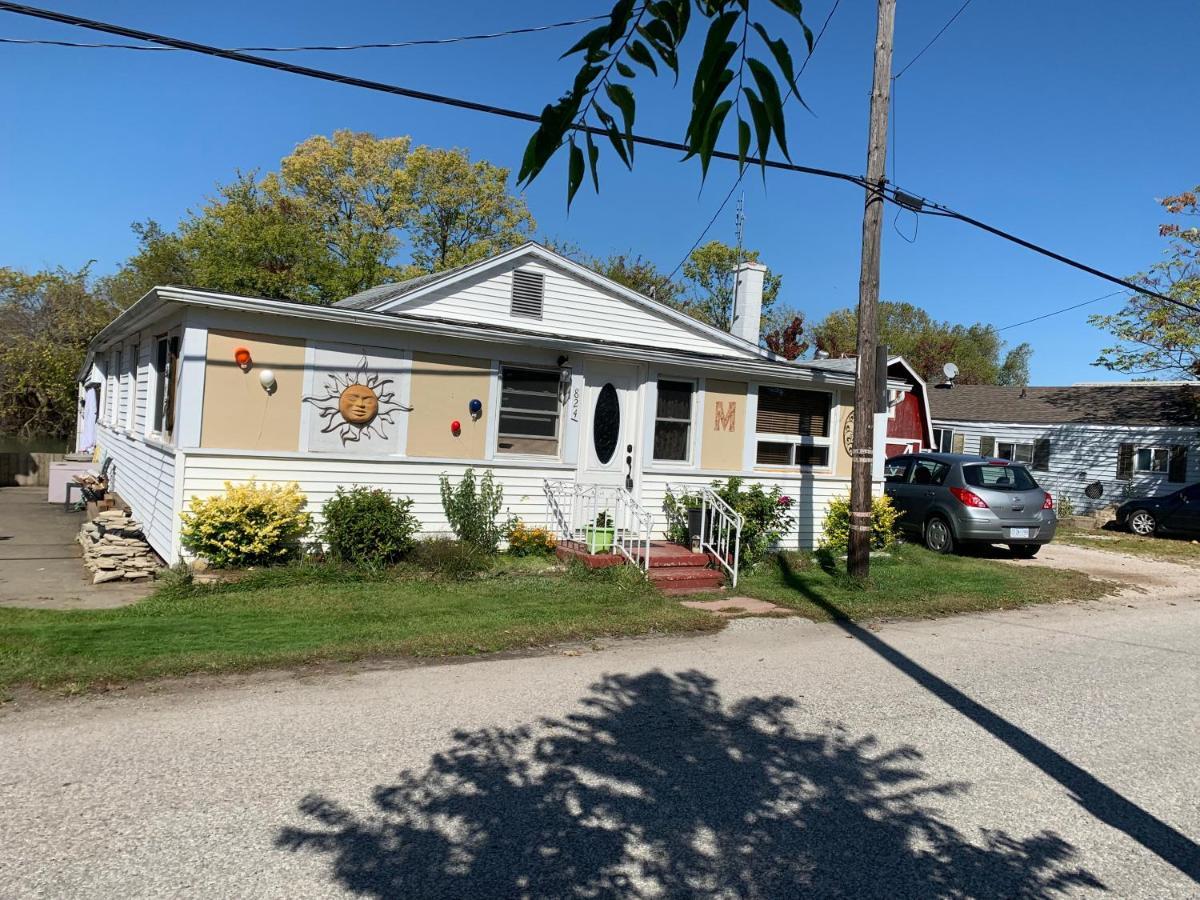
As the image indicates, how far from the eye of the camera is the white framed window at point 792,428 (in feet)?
42.1

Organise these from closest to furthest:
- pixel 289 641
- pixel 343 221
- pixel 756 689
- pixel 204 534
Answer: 1. pixel 756 689
2. pixel 289 641
3. pixel 204 534
4. pixel 343 221

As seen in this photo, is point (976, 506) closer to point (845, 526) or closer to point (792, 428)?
point (845, 526)

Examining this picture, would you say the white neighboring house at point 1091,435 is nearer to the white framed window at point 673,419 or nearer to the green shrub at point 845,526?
the green shrub at point 845,526

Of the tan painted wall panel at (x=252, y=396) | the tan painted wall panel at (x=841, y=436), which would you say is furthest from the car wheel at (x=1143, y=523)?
the tan painted wall panel at (x=252, y=396)

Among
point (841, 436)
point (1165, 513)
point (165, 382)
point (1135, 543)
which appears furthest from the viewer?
point (1165, 513)

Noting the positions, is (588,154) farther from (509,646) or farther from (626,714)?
(509,646)

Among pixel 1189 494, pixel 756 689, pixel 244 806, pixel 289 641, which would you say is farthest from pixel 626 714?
pixel 1189 494

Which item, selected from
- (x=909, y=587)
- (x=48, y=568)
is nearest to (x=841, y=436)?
(x=909, y=587)

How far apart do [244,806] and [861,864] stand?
A: 2734 millimetres

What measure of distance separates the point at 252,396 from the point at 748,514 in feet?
20.6

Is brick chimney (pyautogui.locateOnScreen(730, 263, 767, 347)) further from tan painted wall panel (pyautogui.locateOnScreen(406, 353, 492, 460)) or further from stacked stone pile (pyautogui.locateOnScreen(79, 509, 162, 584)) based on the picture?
stacked stone pile (pyautogui.locateOnScreen(79, 509, 162, 584))

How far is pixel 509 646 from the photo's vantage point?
6.81 metres

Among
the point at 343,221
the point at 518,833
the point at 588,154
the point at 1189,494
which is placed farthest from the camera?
the point at 343,221

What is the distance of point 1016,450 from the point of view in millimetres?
29656
